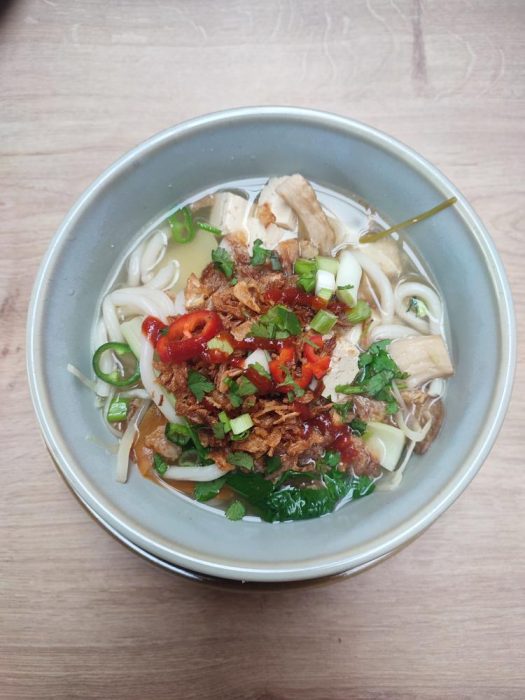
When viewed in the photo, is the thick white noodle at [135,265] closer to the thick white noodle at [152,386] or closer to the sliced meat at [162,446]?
the thick white noodle at [152,386]

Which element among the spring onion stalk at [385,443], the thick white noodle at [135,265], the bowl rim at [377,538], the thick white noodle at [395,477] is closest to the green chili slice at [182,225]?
the thick white noodle at [135,265]

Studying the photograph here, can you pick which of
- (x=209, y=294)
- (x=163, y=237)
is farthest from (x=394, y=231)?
(x=163, y=237)

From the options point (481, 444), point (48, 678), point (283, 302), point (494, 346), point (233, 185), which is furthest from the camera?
point (233, 185)

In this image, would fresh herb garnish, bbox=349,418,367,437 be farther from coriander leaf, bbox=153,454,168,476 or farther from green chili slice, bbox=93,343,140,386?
green chili slice, bbox=93,343,140,386

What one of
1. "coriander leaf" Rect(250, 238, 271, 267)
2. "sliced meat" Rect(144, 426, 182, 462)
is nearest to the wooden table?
"sliced meat" Rect(144, 426, 182, 462)

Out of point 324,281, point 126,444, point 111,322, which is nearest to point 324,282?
point 324,281

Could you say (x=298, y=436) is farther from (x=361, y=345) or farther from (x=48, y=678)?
(x=48, y=678)
